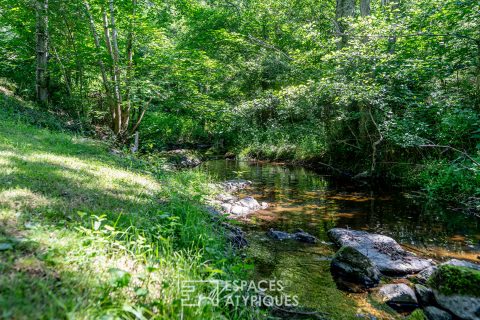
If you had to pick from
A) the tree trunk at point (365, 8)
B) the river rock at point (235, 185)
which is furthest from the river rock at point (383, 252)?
the tree trunk at point (365, 8)

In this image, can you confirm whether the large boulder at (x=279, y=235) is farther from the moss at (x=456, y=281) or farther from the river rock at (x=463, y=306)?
the river rock at (x=463, y=306)

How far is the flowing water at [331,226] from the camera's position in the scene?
444 cm

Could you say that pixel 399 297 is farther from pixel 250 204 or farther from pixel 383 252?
pixel 250 204

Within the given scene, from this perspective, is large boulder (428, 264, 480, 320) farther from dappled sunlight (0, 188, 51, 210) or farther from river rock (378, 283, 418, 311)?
dappled sunlight (0, 188, 51, 210)

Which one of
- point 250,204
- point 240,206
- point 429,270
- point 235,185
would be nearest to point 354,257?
point 429,270

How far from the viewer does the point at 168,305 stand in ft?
7.95

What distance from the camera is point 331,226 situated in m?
7.47

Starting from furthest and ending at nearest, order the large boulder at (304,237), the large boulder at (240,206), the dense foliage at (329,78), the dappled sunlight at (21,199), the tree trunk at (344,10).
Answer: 1. the tree trunk at (344,10)
2. the dense foliage at (329,78)
3. the large boulder at (240,206)
4. the large boulder at (304,237)
5. the dappled sunlight at (21,199)

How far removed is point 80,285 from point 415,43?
39.0 feet

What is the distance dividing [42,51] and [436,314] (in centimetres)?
1581
